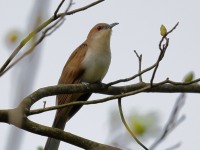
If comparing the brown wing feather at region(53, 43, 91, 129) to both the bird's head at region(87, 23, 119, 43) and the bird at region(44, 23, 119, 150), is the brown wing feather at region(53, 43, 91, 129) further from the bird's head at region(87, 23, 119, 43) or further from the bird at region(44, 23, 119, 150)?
the bird's head at region(87, 23, 119, 43)

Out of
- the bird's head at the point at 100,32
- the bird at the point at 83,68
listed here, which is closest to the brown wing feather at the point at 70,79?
the bird at the point at 83,68

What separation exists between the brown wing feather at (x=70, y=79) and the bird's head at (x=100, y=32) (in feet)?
0.81

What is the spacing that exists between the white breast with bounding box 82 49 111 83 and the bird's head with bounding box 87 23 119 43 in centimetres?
42

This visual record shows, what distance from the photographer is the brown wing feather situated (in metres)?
5.32

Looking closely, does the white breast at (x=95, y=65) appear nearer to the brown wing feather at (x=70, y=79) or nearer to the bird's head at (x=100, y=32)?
the brown wing feather at (x=70, y=79)

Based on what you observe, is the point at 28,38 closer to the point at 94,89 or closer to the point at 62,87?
the point at 62,87

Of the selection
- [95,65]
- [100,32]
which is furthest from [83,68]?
[100,32]

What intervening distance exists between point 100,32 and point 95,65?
106 cm

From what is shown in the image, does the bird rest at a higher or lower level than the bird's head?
lower

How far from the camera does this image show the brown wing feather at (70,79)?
17.4 ft

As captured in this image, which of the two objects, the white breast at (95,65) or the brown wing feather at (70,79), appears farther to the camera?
the white breast at (95,65)

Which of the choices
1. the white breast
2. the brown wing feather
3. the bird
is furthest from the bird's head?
the white breast

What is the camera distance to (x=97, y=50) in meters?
6.19

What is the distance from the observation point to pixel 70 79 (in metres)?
5.88
